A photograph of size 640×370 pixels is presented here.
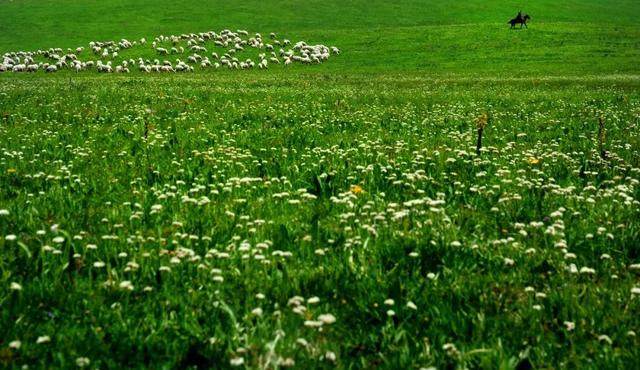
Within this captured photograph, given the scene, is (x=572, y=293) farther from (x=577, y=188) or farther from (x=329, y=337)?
(x=577, y=188)

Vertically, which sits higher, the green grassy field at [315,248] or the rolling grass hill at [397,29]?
the rolling grass hill at [397,29]

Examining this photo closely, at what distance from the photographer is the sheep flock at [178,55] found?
2140 inches

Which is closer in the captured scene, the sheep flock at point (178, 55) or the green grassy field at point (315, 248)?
the green grassy field at point (315, 248)

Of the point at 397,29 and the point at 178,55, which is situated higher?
the point at 397,29

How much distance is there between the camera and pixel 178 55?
2361 inches

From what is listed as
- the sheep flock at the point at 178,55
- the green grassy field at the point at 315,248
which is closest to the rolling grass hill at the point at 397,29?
the sheep flock at the point at 178,55

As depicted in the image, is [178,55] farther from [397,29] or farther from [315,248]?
[315,248]

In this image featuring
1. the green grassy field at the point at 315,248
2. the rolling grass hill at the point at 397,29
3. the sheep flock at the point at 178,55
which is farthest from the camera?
the sheep flock at the point at 178,55

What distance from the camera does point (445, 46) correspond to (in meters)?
61.5

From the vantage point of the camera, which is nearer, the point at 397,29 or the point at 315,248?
the point at 315,248

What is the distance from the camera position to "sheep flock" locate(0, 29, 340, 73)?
178 ft

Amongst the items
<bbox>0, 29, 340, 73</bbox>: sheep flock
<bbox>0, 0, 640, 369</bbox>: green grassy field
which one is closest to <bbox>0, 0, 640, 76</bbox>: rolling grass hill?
<bbox>0, 29, 340, 73</bbox>: sheep flock

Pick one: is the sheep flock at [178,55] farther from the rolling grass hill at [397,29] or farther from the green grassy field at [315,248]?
the green grassy field at [315,248]

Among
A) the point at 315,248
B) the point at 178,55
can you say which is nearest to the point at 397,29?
the point at 178,55
